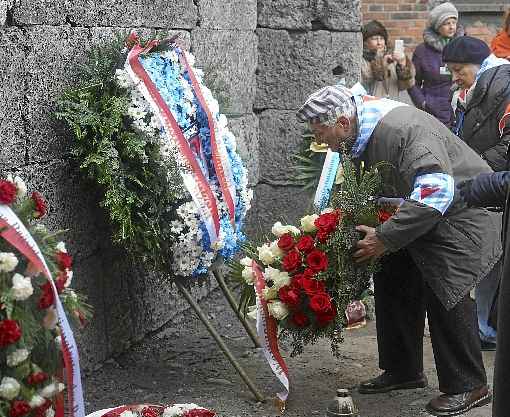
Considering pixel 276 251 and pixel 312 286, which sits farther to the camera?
pixel 276 251

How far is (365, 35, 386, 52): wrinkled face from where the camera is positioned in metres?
9.59

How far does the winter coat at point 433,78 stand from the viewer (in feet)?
32.8

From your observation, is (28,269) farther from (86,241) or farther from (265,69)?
(265,69)

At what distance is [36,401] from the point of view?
11.2 ft

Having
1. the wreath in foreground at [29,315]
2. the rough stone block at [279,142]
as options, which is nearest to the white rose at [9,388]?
the wreath in foreground at [29,315]

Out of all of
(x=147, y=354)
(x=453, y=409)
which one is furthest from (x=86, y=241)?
(x=453, y=409)

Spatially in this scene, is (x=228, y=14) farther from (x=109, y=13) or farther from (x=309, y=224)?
(x=309, y=224)

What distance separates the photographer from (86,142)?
5.11 meters

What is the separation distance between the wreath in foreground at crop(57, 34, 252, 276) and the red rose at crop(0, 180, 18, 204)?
1.45 meters

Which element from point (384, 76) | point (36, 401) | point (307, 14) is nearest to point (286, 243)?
point (36, 401)

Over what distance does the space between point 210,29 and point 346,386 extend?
107 inches

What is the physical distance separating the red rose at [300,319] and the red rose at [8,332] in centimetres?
188

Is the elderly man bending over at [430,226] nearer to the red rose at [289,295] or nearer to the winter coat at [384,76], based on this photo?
the red rose at [289,295]

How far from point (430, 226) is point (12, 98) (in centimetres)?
191
